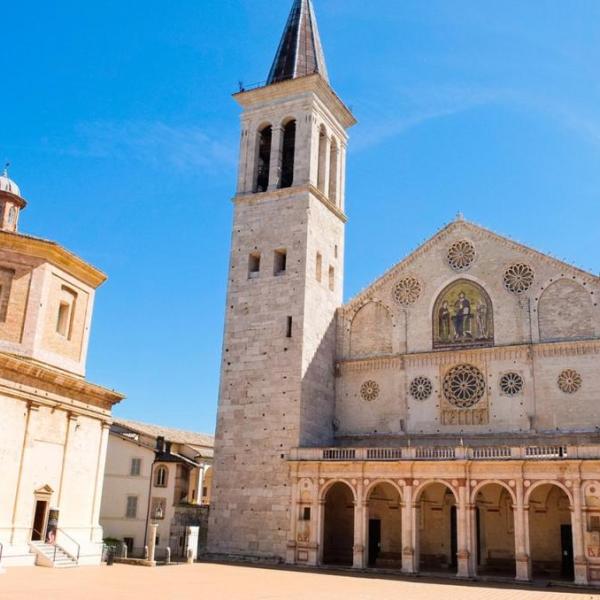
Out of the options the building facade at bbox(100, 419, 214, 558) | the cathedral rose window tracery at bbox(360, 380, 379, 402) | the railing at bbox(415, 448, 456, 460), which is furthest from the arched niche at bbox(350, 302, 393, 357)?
the building facade at bbox(100, 419, 214, 558)

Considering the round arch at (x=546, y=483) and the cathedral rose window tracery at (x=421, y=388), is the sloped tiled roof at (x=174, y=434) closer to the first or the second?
the cathedral rose window tracery at (x=421, y=388)

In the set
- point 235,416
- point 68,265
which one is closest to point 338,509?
point 235,416

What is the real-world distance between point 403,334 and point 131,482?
52.5 ft

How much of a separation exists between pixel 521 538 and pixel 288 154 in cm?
2178

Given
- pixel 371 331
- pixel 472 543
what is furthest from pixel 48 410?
pixel 472 543

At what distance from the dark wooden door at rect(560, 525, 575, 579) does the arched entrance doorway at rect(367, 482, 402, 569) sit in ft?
22.3

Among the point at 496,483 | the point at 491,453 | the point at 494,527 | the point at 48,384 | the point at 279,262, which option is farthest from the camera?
the point at 279,262

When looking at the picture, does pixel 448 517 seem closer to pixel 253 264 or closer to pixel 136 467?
pixel 253 264

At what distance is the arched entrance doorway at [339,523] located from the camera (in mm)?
32562

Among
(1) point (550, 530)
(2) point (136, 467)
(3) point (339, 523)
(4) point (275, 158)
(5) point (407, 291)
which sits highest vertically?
(4) point (275, 158)

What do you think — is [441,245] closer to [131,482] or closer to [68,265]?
[68,265]

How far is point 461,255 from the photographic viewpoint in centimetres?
3372

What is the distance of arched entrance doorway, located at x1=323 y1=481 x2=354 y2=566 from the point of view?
32.6 metres

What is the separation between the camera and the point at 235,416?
110ft
